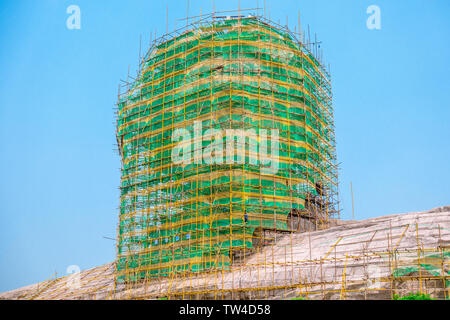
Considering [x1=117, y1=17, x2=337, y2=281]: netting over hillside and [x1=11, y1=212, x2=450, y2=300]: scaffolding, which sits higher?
[x1=117, y1=17, x2=337, y2=281]: netting over hillside

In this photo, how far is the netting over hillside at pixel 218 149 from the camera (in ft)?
123

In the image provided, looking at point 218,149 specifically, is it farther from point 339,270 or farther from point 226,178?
point 339,270

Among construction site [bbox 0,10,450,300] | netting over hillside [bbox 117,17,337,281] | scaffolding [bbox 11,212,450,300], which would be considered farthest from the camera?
netting over hillside [bbox 117,17,337,281]

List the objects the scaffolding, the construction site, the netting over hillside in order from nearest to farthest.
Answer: the scaffolding → the construction site → the netting over hillside

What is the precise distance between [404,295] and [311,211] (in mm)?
16906

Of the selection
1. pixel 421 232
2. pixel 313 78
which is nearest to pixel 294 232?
pixel 421 232

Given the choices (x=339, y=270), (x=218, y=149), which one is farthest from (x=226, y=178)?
(x=339, y=270)

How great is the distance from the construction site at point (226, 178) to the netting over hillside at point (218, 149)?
9 cm

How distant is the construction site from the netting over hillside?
9 centimetres

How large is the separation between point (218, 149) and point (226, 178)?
1.96m

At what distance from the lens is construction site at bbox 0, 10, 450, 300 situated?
32406 millimetres

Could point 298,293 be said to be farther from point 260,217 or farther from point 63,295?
point 63,295

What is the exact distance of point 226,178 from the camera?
37.8m

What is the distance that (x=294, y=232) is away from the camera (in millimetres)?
38312
